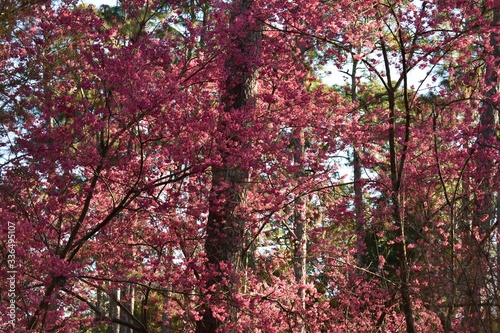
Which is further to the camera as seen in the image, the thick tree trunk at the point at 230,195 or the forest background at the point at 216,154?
the thick tree trunk at the point at 230,195

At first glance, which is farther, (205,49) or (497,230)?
(205,49)

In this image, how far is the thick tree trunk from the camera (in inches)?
279

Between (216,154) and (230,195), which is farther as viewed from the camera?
(230,195)

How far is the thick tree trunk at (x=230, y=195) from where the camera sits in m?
7.08

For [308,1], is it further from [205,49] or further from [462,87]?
[462,87]

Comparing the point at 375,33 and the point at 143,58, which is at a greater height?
the point at 375,33

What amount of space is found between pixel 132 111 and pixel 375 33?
2978 mm

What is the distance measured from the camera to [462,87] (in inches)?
296

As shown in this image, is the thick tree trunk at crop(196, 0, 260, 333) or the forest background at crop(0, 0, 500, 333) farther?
the thick tree trunk at crop(196, 0, 260, 333)

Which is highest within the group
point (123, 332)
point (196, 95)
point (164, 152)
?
point (196, 95)

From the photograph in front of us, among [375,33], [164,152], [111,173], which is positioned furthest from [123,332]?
[375,33]

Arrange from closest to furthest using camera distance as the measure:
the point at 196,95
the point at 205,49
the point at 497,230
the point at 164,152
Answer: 1. the point at 497,230
2. the point at 164,152
3. the point at 205,49
4. the point at 196,95

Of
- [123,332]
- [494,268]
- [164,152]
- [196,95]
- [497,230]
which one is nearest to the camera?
[494,268]

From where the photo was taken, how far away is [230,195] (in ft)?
24.8
